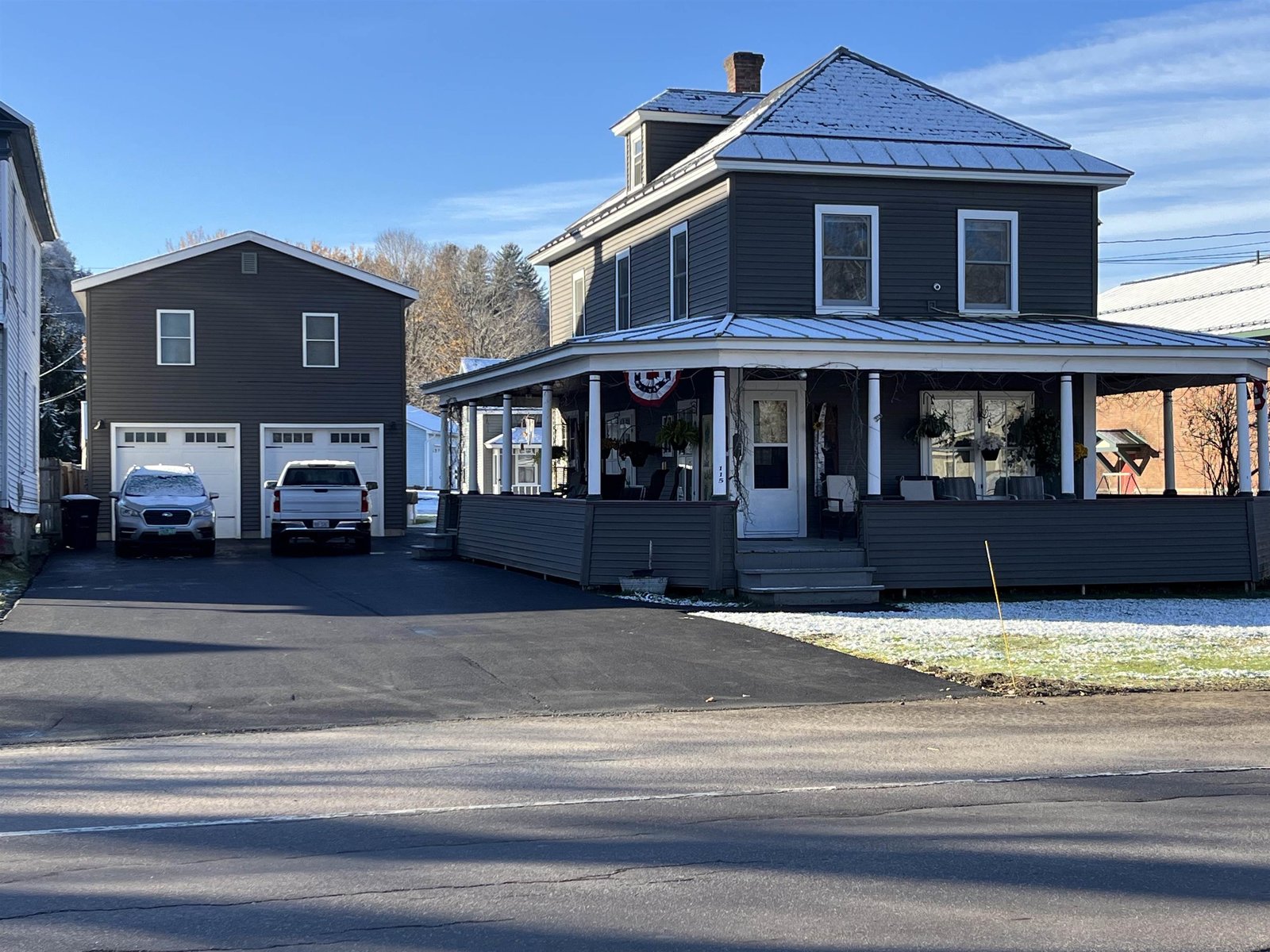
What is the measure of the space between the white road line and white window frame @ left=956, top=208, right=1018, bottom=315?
14.3 meters

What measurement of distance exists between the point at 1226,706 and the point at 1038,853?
5712 mm

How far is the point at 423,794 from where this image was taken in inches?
305

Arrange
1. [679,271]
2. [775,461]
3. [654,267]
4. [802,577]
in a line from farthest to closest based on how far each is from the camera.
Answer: [654,267], [679,271], [775,461], [802,577]

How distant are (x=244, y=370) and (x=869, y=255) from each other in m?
16.6

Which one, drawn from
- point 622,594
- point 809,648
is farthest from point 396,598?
point 809,648

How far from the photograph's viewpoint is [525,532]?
878 inches

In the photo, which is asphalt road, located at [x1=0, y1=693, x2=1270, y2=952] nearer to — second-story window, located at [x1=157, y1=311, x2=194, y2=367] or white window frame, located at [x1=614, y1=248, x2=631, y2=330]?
white window frame, located at [x1=614, y1=248, x2=631, y2=330]

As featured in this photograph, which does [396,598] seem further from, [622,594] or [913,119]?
[913,119]

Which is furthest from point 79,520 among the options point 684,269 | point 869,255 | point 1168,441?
point 1168,441

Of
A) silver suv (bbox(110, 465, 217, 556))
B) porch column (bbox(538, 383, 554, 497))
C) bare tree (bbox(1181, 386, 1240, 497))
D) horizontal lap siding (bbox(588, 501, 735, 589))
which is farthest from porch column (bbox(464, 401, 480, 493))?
bare tree (bbox(1181, 386, 1240, 497))

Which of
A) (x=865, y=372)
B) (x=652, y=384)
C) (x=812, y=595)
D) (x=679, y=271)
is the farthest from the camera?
(x=679, y=271)

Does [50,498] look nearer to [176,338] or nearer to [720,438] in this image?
[176,338]

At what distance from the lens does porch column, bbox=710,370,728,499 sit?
1853 cm

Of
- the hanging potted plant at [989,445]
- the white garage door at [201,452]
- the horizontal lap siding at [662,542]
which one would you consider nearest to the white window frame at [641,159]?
the hanging potted plant at [989,445]
